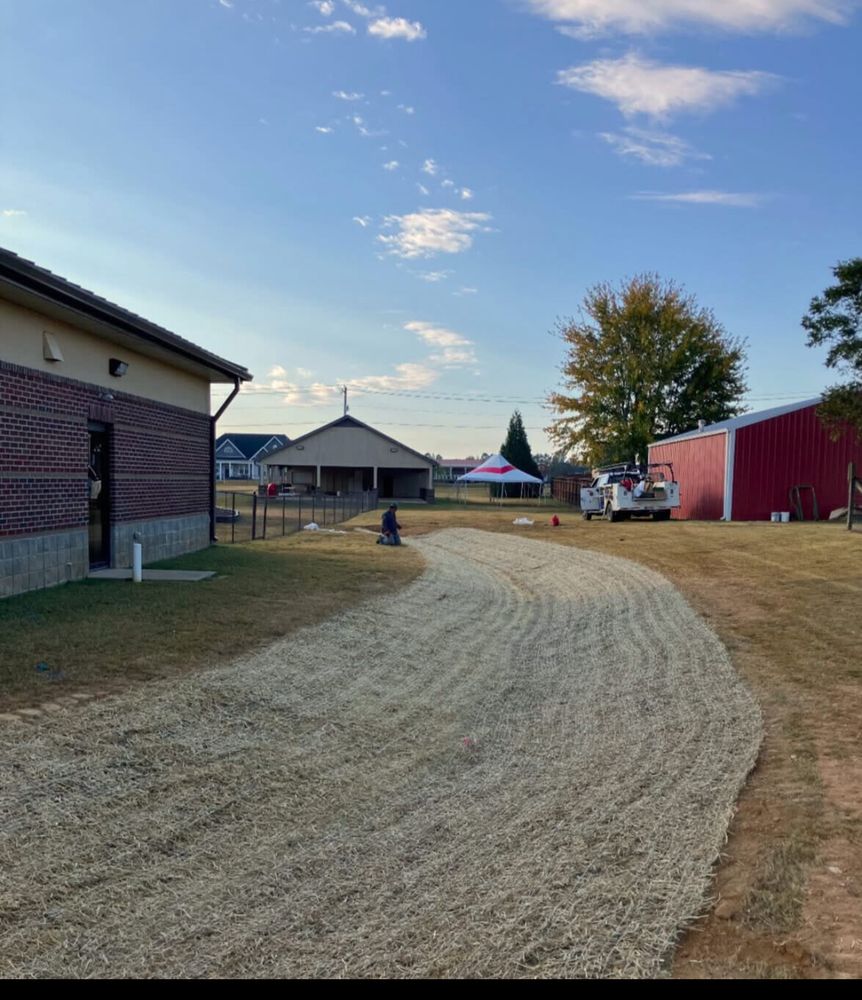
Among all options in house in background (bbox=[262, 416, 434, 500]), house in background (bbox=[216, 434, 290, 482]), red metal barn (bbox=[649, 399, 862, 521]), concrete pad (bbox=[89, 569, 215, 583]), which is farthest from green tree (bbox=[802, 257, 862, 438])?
house in background (bbox=[216, 434, 290, 482])

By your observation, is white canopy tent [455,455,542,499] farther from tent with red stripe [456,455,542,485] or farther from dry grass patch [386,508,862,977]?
dry grass patch [386,508,862,977]

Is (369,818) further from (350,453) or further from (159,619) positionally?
(350,453)

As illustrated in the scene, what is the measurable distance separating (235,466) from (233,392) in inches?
3186

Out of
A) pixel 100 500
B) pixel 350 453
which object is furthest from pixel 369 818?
pixel 350 453

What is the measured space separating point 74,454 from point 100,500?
130cm

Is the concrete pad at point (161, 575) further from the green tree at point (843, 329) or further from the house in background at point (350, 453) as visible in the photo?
the house in background at point (350, 453)

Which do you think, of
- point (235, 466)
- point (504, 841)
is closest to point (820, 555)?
point (504, 841)

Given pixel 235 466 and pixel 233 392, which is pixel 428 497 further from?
Result: pixel 235 466

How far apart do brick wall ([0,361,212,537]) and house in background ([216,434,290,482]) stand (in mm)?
79793

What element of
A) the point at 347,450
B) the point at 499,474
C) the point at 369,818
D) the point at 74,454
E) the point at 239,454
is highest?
the point at 239,454

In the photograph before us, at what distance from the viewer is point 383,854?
3.98m

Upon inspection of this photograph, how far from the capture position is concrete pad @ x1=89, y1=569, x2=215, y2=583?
1123cm

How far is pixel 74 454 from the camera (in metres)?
11.1

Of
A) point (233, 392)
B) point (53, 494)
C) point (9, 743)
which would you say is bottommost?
point (9, 743)
